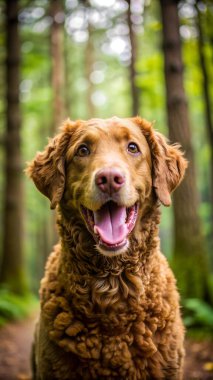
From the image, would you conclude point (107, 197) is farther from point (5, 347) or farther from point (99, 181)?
point (5, 347)

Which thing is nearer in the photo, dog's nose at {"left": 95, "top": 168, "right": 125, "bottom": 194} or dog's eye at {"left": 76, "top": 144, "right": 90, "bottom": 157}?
dog's nose at {"left": 95, "top": 168, "right": 125, "bottom": 194}

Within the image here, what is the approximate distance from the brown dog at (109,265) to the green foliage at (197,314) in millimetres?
3431

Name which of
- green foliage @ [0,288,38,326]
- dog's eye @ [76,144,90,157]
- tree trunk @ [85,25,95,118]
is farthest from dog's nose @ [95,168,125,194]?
tree trunk @ [85,25,95,118]

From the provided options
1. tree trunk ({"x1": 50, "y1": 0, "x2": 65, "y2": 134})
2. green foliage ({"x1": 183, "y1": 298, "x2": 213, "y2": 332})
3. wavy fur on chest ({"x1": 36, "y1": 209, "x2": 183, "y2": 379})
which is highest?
tree trunk ({"x1": 50, "y1": 0, "x2": 65, "y2": 134})

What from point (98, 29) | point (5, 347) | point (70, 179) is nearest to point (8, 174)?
point (5, 347)

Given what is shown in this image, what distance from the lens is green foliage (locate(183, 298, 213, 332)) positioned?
7319mm

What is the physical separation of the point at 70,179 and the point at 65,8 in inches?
472

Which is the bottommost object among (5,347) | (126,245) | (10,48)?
(5,347)

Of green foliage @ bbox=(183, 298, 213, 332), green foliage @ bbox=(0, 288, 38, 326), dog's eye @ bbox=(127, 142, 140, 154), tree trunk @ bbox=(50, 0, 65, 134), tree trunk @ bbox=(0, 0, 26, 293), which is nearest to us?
dog's eye @ bbox=(127, 142, 140, 154)

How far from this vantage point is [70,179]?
403 centimetres

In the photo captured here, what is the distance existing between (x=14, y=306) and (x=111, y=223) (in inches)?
320

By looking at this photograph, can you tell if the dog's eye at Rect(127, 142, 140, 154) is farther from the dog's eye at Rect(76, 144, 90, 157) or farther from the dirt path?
the dirt path

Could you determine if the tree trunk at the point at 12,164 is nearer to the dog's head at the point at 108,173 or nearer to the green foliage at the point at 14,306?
the green foliage at the point at 14,306

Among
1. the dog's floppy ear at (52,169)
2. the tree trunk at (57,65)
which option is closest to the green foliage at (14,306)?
the tree trunk at (57,65)
